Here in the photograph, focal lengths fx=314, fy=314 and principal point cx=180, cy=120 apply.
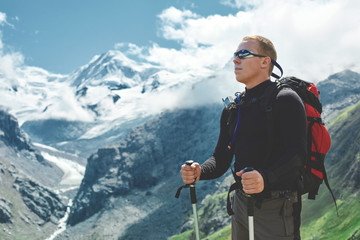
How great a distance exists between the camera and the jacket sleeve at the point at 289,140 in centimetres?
534

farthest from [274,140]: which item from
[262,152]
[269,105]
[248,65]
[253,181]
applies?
[248,65]

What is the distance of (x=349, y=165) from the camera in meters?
121

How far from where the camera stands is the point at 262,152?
6.12 meters

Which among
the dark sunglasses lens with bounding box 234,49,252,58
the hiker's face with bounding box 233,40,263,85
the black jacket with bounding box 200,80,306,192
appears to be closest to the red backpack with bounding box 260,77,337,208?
the black jacket with bounding box 200,80,306,192

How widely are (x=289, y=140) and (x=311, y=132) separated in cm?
83

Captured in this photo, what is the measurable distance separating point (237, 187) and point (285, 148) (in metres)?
1.36

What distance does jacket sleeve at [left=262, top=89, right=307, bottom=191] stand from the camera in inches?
210

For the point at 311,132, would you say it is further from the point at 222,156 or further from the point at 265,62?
the point at 222,156

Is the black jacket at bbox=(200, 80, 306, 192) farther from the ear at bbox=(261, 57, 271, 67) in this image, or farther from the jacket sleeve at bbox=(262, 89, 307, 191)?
the ear at bbox=(261, 57, 271, 67)

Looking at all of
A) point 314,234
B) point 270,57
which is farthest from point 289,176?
point 314,234

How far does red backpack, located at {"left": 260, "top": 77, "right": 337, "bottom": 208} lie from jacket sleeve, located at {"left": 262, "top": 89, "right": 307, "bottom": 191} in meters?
0.22

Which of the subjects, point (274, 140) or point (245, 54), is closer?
point (274, 140)

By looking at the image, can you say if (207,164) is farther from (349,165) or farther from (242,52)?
(349,165)

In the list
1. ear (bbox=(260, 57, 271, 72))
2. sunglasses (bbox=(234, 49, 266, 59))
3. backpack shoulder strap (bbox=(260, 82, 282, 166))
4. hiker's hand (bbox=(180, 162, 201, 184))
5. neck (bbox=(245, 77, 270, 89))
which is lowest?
hiker's hand (bbox=(180, 162, 201, 184))
